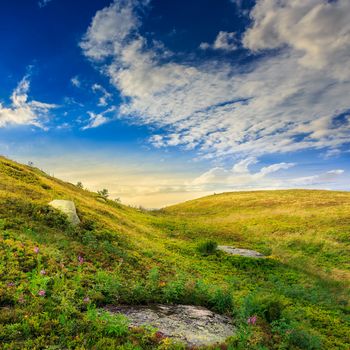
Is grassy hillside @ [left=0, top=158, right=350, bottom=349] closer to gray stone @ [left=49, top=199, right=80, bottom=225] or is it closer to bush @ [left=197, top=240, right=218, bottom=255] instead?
bush @ [left=197, top=240, right=218, bottom=255]

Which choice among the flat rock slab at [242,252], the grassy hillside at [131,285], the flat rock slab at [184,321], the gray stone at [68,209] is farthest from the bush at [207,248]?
the flat rock slab at [184,321]

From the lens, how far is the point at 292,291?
17594 millimetres

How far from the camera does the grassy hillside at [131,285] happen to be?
25.4 ft

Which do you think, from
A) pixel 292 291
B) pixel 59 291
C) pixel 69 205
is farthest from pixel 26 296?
pixel 292 291

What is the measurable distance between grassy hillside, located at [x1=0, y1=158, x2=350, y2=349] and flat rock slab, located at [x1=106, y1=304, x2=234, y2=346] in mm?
479

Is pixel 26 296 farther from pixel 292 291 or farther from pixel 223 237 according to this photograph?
pixel 223 237

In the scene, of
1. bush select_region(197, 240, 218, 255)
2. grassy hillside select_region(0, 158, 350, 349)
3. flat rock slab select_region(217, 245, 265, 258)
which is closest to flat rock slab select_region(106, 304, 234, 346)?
grassy hillside select_region(0, 158, 350, 349)

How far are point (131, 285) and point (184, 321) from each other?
9.79 ft

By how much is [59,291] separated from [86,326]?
216 centimetres

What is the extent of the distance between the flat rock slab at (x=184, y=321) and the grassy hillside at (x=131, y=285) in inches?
18.9

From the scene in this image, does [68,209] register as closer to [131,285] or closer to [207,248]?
[131,285]

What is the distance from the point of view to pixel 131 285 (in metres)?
11.6

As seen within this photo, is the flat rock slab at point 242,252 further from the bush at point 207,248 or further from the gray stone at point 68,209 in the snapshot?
the gray stone at point 68,209

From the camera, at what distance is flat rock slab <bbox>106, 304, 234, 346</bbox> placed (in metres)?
8.45
